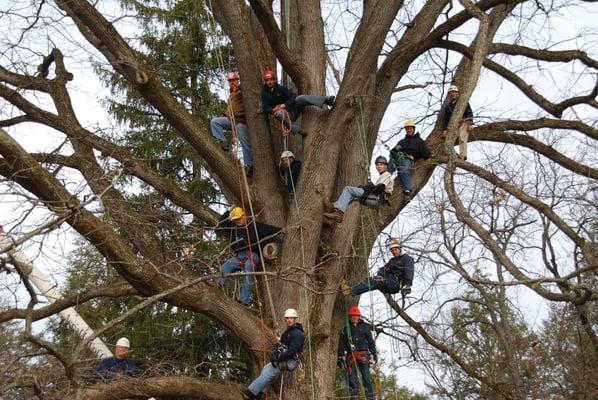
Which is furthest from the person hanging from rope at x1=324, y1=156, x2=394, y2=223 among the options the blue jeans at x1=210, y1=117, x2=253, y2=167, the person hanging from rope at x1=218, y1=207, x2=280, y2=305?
the blue jeans at x1=210, y1=117, x2=253, y2=167

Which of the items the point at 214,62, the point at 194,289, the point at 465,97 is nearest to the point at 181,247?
the point at 194,289

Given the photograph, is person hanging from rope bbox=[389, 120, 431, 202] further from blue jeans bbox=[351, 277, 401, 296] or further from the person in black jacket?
blue jeans bbox=[351, 277, 401, 296]

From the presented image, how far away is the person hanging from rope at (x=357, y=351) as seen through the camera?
29.6ft

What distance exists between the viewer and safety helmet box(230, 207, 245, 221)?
26.0 feet

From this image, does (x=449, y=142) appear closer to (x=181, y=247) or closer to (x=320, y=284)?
(x=320, y=284)

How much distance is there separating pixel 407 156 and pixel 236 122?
2235 millimetres

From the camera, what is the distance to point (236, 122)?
9.23 meters

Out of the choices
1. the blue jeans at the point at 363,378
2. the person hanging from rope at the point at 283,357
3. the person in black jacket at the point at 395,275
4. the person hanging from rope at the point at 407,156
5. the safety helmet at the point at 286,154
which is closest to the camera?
the person hanging from rope at the point at 283,357

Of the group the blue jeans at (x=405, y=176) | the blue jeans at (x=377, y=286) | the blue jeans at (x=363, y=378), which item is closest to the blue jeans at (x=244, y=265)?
the blue jeans at (x=377, y=286)

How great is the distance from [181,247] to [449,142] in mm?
3327

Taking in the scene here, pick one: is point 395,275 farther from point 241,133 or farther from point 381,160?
point 241,133

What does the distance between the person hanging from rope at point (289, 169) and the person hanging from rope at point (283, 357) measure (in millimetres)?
1860

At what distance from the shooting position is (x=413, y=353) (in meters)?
8.97

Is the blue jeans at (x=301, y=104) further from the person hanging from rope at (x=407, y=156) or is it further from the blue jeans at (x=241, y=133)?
the person hanging from rope at (x=407, y=156)
